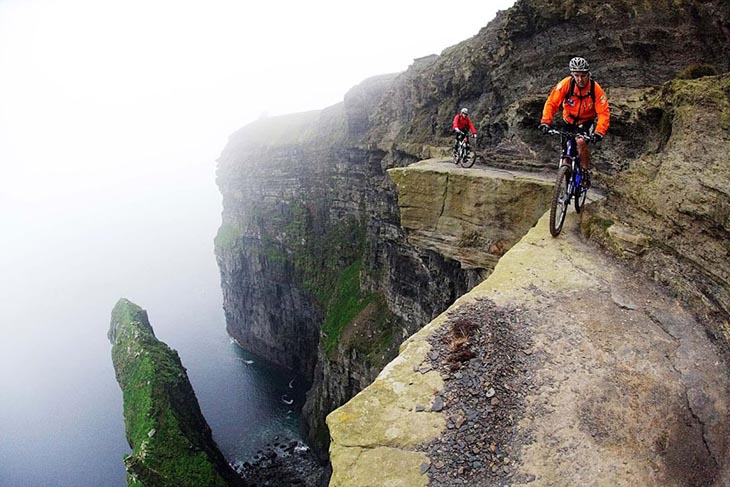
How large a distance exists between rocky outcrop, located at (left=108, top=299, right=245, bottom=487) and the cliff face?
37.9 feet

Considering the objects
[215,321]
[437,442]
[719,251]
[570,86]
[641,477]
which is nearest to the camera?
[641,477]

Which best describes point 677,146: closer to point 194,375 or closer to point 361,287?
point 361,287

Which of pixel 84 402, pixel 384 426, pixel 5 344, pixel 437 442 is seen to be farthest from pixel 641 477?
pixel 5 344

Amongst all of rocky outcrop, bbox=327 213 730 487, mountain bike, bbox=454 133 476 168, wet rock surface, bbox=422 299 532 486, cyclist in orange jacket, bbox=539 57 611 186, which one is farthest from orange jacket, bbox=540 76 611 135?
mountain bike, bbox=454 133 476 168

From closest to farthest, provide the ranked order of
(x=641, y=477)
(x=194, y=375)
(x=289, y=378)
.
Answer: (x=641, y=477) < (x=289, y=378) < (x=194, y=375)

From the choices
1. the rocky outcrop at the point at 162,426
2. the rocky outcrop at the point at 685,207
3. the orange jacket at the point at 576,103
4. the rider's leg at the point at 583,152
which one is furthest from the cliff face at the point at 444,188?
the rocky outcrop at the point at 162,426

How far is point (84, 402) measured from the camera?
68438 millimetres

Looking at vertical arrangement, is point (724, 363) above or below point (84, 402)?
above

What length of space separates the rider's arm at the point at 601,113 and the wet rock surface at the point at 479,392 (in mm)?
5256

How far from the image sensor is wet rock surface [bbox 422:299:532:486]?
6.44 meters

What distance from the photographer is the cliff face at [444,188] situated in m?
10.8

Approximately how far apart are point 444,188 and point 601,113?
23.6ft

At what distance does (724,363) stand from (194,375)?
70.3 m

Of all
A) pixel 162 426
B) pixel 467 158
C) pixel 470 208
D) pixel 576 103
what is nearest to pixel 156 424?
pixel 162 426
